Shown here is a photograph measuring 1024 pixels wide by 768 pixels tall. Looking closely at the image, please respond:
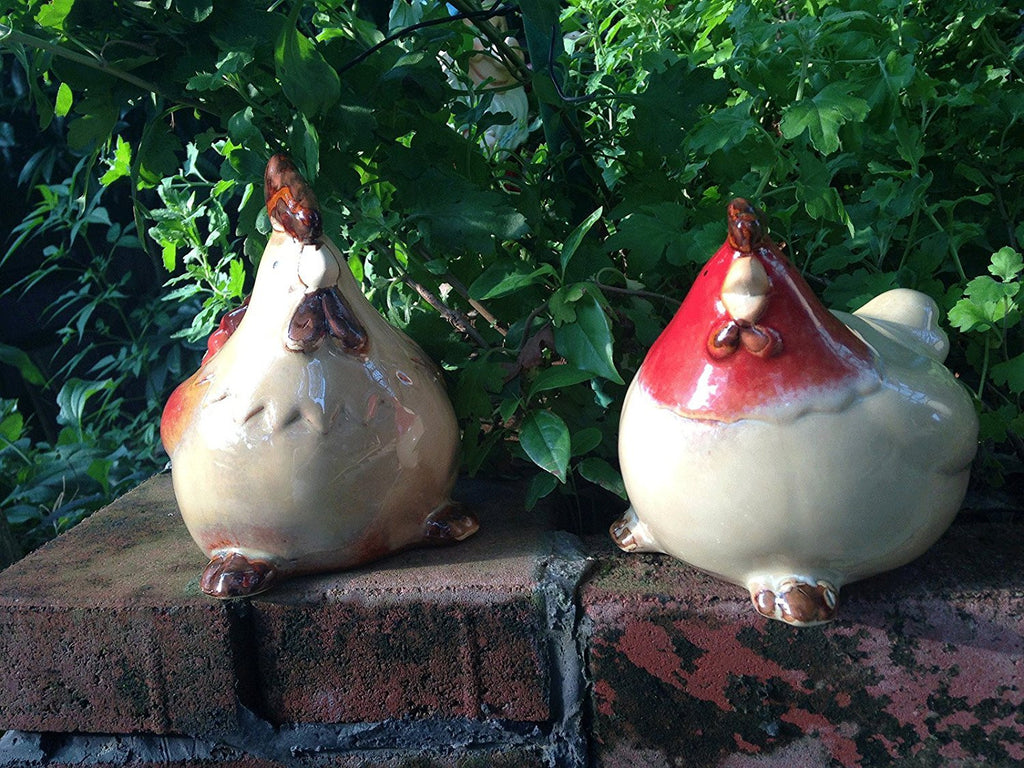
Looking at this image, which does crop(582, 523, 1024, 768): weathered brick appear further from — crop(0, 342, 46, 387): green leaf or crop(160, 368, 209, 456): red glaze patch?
crop(0, 342, 46, 387): green leaf

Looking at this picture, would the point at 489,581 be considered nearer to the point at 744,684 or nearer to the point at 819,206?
the point at 744,684

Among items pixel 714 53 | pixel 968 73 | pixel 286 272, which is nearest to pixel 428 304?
pixel 286 272

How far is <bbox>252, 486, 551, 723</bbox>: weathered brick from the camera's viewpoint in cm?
92

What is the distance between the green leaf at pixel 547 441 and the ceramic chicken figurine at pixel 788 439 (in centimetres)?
11

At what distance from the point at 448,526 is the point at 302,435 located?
0.20m

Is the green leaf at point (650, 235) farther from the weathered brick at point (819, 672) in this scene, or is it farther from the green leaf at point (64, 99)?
the green leaf at point (64, 99)

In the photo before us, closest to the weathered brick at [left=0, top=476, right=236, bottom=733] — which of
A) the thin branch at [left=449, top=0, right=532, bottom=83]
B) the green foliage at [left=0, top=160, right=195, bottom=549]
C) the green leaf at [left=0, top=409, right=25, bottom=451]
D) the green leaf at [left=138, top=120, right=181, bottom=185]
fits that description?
the green leaf at [left=138, top=120, right=181, bottom=185]

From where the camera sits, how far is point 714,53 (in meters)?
1.26

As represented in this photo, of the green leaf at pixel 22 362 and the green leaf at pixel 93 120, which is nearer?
the green leaf at pixel 93 120

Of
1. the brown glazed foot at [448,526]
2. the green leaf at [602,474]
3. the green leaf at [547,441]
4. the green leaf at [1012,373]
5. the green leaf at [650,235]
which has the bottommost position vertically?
the brown glazed foot at [448,526]

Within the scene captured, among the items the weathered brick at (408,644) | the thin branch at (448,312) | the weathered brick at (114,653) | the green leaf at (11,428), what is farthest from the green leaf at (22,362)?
the weathered brick at (408,644)

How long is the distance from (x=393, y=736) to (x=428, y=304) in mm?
561

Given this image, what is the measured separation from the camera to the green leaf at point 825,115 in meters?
0.88

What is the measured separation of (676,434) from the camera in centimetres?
82
